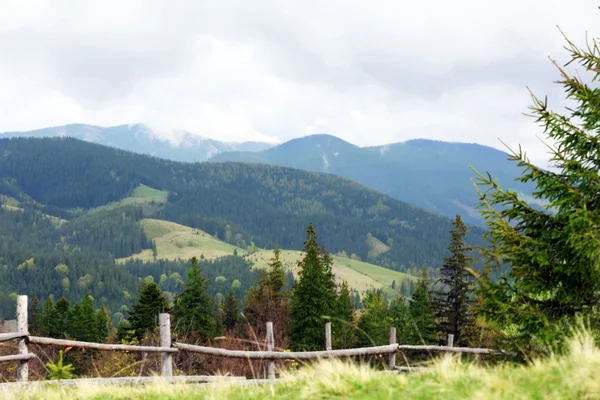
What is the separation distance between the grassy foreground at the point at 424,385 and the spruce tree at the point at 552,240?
8.36 ft

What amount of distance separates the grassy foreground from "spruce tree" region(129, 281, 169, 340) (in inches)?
1685

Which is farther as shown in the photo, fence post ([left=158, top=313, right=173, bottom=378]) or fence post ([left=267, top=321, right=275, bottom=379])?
fence post ([left=267, top=321, right=275, bottom=379])

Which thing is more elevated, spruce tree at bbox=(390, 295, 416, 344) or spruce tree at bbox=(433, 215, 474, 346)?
spruce tree at bbox=(433, 215, 474, 346)

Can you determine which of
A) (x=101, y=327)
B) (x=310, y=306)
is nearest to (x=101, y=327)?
(x=101, y=327)

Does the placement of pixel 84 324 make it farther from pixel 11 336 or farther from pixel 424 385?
pixel 424 385

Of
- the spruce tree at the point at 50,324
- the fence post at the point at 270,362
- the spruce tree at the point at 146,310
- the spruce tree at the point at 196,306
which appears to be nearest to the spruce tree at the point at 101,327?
the spruce tree at the point at 50,324

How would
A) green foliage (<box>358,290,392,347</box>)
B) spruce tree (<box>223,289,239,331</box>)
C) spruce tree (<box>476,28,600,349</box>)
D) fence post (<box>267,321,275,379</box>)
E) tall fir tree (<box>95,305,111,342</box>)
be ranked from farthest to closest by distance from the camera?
tall fir tree (<box>95,305,111,342</box>) < spruce tree (<box>223,289,239,331</box>) < green foliage (<box>358,290,392,347</box>) < fence post (<box>267,321,275,379</box>) < spruce tree (<box>476,28,600,349</box>)

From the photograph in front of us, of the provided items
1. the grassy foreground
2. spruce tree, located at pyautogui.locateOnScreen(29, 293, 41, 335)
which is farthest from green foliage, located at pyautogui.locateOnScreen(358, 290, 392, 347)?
the grassy foreground

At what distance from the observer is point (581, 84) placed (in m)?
10.2

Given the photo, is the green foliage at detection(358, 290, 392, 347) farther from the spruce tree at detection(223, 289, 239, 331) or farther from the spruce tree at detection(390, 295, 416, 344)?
the spruce tree at detection(223, 289, 239, 331)

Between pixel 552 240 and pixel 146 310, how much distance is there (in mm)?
45270

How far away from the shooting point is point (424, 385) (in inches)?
251

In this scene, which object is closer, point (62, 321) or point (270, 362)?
point (270, 362)

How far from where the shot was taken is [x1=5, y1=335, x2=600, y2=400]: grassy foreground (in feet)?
17.9
